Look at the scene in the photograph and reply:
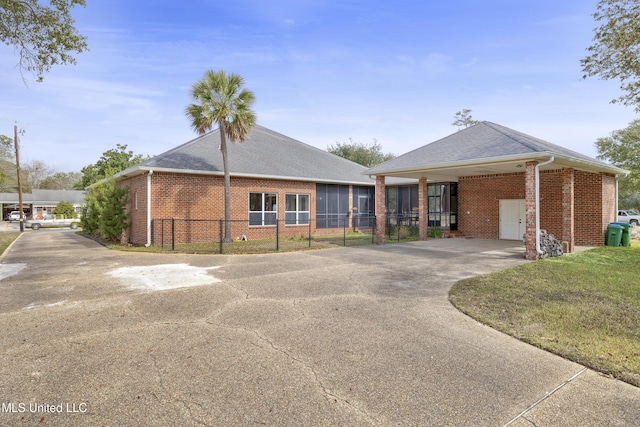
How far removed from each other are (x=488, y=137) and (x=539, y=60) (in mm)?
3894

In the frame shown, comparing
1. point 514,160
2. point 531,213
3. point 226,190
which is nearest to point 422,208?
point 514,160

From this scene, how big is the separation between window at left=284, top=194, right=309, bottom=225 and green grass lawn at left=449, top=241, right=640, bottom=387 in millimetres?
11810

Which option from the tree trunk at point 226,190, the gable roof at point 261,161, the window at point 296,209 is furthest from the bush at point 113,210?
the window at point 296,209

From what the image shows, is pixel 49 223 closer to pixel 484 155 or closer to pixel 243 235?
pixel 243 235

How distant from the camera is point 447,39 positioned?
13.8 meters

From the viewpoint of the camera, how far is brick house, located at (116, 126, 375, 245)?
14898mm

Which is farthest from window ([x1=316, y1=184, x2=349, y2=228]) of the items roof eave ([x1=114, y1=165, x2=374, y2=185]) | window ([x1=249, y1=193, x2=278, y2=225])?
window ([x1=249, y1=193, x2=278, y2=225])

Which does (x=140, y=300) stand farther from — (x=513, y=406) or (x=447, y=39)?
(x=447, y=39)

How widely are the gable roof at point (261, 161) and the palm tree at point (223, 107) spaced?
188cm

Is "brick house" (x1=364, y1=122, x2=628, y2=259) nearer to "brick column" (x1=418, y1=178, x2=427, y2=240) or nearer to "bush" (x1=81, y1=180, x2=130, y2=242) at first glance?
"brick column" (x1=418, y1=178, x2=427, y2=240)

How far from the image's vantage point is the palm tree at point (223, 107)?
14359mm

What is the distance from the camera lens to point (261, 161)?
18656mm

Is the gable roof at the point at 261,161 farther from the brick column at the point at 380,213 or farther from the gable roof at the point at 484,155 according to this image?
the gable roof at the point at 484,155

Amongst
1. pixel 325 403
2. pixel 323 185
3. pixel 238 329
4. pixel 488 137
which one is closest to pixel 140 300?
pixel 238 329
